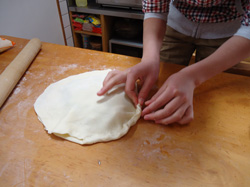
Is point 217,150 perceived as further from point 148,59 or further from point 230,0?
point 230,0

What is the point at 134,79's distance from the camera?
0.71 m

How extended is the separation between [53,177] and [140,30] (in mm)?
1764

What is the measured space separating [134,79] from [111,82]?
94mm

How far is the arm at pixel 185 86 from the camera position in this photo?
0.64m

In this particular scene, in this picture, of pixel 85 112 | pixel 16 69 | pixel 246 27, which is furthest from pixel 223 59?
pixel 16 69

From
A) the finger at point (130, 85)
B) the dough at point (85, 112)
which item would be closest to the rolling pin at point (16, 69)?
the dough at point (85, 112)

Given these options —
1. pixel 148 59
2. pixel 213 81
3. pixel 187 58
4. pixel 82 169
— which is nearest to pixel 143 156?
pixel 82 169

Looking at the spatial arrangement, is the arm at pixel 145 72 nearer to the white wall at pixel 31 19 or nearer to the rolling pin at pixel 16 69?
the rolling pin at pixel 16 69

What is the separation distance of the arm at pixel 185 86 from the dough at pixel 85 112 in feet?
0.28

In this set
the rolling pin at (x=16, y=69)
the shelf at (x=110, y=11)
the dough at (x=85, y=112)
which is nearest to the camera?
the dough at (x=85, y=112)

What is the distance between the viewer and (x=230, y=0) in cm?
78

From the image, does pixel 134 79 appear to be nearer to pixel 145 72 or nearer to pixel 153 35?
pixel 145 72

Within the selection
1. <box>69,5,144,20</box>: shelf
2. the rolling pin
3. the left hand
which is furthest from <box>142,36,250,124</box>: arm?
<box>69,5,144,20</box>: shelf

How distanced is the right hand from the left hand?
8cm
